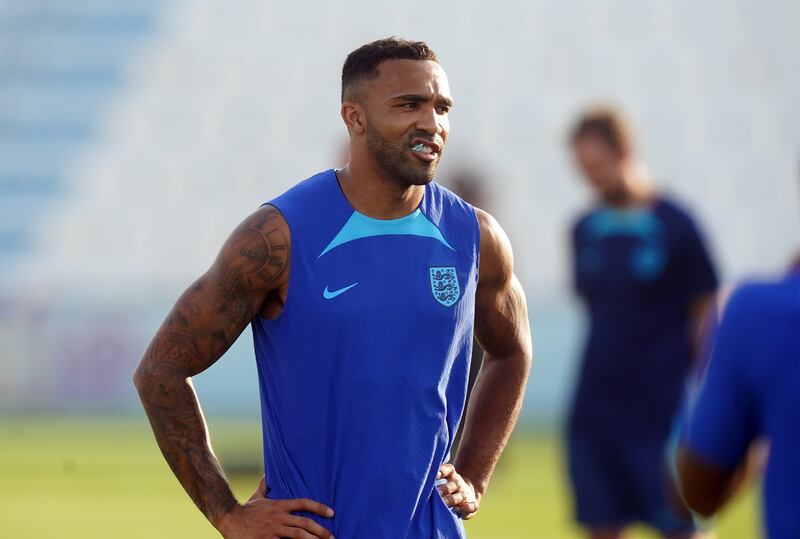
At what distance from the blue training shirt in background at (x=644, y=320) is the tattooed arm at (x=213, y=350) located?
392 cm

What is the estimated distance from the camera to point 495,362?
4223mm

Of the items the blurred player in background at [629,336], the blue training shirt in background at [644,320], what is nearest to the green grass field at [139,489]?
the blurred player in background at [629,336]

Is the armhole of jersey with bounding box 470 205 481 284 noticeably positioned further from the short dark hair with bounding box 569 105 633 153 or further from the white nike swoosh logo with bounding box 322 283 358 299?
the short dark hair with bounding box 569 105 633 153

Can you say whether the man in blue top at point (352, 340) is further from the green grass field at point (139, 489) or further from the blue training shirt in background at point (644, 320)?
the green grass field at point (139, 489)

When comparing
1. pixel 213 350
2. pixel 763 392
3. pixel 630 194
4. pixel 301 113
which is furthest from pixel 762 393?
pixel 301 113

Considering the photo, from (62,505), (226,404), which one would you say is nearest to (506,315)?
(62,505)

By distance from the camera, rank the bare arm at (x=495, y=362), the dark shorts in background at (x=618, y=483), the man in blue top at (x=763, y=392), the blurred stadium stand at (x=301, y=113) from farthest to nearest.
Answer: the blurred stadium stand at (x=301, y=113), the dark shorts in background at (x=618, y=483), the bare arm at (x=495, y=362), the man in blue top at (x=763, y=392)

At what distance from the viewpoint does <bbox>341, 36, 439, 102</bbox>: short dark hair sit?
384cm

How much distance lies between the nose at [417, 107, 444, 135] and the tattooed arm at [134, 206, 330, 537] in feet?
1.48

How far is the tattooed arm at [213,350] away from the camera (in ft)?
11.9

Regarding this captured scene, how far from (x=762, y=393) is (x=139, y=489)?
39.2 ft

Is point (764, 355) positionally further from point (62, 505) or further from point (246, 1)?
point (246, 1)

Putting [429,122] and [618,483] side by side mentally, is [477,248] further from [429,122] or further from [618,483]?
[618,483]

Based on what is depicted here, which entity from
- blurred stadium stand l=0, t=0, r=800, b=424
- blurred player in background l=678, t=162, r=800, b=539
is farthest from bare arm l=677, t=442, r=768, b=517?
blurred stadium stand l=0, t=0, r=800, b=424
